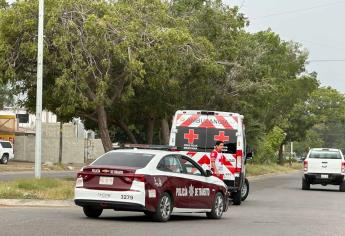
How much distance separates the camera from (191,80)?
1224 inches

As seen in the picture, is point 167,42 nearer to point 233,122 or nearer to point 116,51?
point 116,51

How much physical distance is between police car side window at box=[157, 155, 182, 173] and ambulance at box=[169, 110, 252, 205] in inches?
218

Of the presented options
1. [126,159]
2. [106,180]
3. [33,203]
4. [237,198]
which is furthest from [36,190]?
[106,180]

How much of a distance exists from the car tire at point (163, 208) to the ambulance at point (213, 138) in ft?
20.6

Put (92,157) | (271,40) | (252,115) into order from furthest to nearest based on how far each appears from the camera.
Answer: (92,157) → (271,40) → (252,115)

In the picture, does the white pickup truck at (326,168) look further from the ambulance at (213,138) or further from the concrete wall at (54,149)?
the concrete wall at (54,149)

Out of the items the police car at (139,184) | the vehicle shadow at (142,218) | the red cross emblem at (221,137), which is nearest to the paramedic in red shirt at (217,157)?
the red cross emblem at (221,137)

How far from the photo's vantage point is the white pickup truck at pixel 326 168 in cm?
3256

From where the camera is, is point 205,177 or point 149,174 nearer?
point 149,174

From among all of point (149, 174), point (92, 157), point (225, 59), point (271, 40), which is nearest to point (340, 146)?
point (92, 157)

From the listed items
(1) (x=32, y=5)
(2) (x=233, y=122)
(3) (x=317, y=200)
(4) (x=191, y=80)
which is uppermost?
(1) (x=32, y=5)

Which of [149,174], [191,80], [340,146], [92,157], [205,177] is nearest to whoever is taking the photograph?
[149,174]

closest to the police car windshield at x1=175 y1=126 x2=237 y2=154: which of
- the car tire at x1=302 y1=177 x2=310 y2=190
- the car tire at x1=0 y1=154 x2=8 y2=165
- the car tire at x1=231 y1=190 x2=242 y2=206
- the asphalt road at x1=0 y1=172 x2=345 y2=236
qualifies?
the car tire at x1=231 y1=190 x2=242 y2=206

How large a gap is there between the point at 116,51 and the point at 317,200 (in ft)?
28.5
